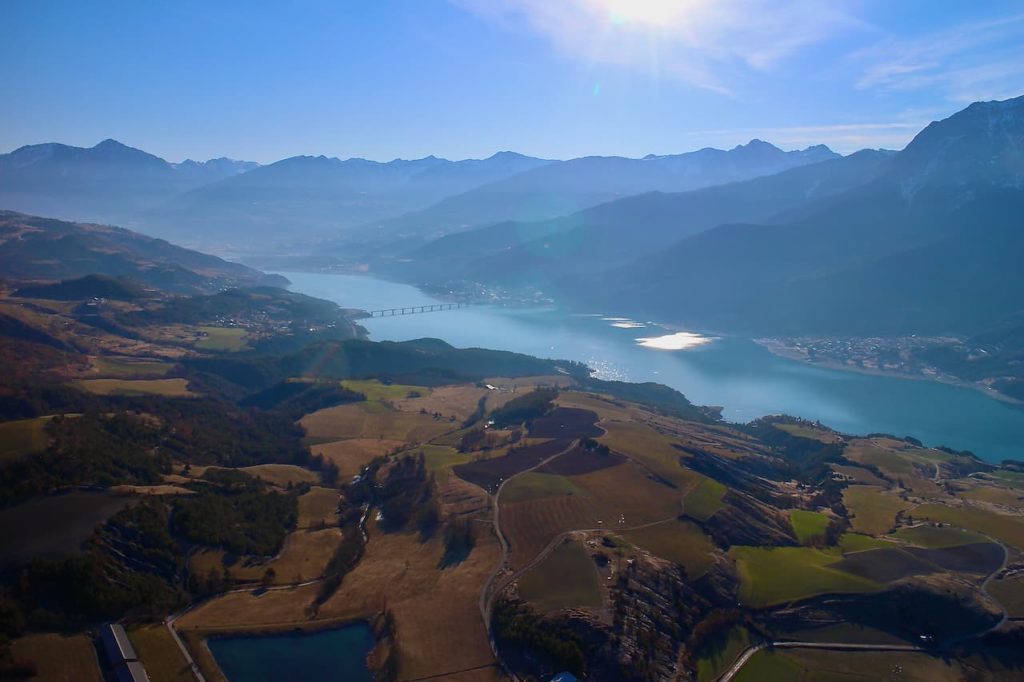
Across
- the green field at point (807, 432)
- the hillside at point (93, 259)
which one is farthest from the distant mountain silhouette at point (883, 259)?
the hillside at point (93, 259)

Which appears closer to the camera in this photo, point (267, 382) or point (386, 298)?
point (267, 382)

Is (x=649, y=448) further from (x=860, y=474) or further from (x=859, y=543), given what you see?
(x=860, y=474)

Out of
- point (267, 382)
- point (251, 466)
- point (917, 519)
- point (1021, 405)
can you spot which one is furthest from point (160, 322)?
point (1021, 405)

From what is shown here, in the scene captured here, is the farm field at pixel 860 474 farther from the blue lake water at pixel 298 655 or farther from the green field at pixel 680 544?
the blue lake water at pixel 298 655

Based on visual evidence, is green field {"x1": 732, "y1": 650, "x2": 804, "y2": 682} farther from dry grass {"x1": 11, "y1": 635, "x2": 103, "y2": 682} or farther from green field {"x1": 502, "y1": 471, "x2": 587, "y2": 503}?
dry grass {"x1": 11, "y1": 635, "x2": 103, "y2": 682}

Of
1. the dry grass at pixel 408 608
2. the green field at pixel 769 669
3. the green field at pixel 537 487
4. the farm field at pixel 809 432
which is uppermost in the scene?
the green field at pixel 537 487

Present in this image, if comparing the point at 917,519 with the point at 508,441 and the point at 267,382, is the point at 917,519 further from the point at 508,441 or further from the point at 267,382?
the point at 267,382
